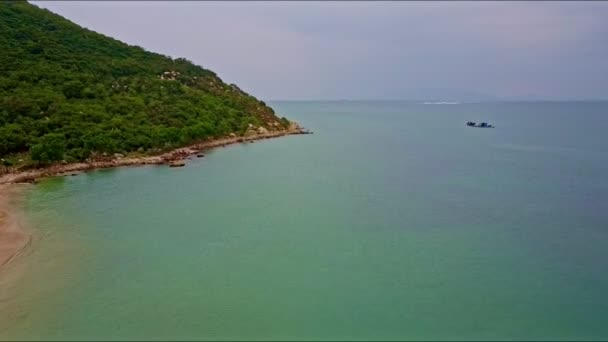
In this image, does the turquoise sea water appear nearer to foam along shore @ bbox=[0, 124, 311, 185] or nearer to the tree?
foam along shore @ bbox=[0, 124, 311, 185]

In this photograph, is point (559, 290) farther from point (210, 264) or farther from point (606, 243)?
point (210, 264)

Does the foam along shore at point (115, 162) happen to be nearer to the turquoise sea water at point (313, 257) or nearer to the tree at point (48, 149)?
the tree at point (48, 149)

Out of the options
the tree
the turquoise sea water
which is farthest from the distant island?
the turquoise sea water

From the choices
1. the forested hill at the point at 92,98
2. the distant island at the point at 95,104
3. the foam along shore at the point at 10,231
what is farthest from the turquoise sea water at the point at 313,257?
the forested hill at the point at 92,98

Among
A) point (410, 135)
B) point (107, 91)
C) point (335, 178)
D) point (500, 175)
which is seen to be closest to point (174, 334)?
point (335, 178)

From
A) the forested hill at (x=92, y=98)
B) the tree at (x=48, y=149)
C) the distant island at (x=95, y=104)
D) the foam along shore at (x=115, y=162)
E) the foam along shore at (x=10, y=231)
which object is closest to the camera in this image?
the foam along shore at (x=10, y=231)

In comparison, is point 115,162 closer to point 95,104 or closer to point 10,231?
point 95,104
